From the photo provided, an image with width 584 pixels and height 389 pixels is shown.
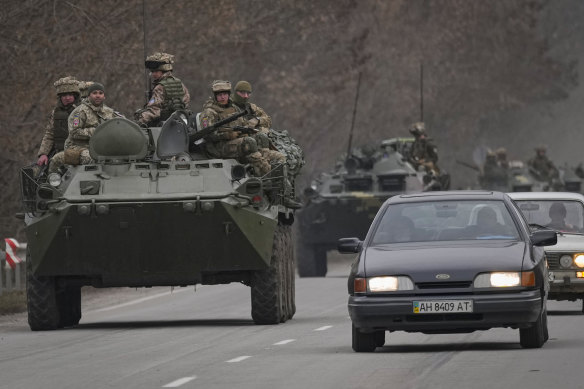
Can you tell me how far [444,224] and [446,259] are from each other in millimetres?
1266

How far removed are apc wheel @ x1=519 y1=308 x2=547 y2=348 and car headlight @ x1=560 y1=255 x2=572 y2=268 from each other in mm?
4713

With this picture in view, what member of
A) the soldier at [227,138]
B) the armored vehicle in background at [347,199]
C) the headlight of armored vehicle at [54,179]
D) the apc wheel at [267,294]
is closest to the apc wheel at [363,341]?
the apc wheel at [267,294]

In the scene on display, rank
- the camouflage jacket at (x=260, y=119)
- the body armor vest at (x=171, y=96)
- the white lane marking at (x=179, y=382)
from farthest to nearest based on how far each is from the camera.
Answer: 1. the camouflage jacket at (x=260, y=119)
2. the body armor vest at (x=171, y=96)
3. the white lane marking at (x=179, y=382)

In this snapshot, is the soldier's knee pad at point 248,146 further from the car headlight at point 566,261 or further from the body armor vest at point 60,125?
the car headlight at point 566,261

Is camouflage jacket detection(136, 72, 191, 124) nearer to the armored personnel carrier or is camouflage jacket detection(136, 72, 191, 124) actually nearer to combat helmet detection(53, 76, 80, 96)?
combat helmet detection(53, 76, 80, 96)

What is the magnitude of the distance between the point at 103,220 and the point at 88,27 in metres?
17.1

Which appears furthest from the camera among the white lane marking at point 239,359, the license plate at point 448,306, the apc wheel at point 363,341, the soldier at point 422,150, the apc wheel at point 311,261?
the soldier at point 422,150

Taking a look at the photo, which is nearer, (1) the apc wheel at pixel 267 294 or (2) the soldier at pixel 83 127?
(1) the apc wheel at pixel 267 294

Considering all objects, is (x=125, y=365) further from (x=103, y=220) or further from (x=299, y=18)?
(x=299, y=18)

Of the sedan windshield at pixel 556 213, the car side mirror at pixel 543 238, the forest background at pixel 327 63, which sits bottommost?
the car side mirror at pixel 543 238

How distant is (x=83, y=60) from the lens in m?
38.6

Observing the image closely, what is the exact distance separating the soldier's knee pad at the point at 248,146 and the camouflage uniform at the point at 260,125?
1.18 ft

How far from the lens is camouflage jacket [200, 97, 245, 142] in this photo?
24.0 m

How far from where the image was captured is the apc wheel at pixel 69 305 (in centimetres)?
2367
